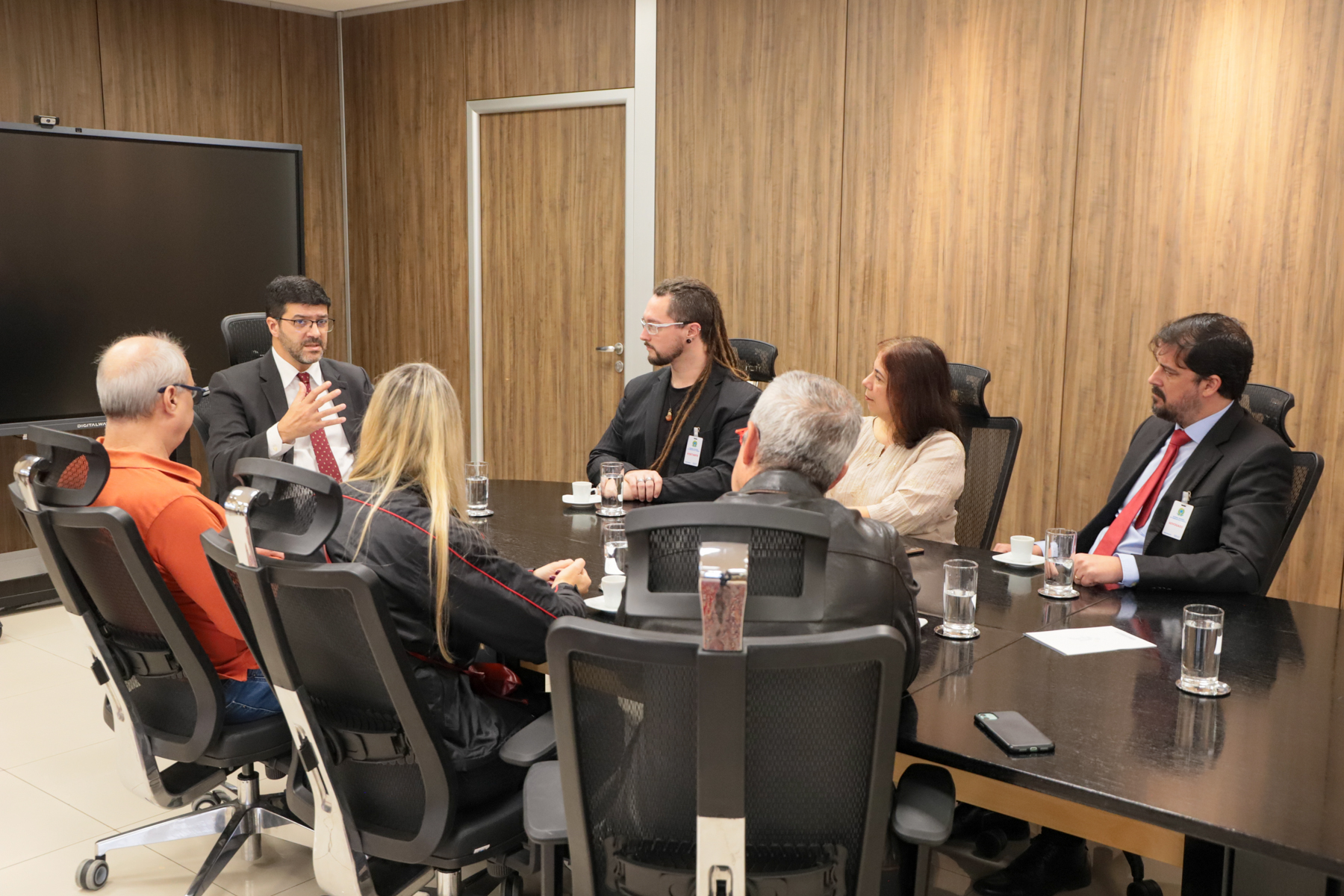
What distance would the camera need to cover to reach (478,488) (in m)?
3.42

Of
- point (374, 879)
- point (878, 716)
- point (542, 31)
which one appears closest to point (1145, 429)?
point (878, 716)

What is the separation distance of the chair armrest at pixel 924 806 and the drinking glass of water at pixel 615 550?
1.10 meters

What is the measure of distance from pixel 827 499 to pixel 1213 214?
3.22 metres

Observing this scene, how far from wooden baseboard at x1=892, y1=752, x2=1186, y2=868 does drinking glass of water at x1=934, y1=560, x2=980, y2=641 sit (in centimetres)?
39

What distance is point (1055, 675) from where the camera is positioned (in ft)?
6.98

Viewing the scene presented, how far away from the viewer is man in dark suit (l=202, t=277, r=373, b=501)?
381 cm

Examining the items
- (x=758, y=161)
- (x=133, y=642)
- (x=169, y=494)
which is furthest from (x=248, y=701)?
(x=758, y=161)

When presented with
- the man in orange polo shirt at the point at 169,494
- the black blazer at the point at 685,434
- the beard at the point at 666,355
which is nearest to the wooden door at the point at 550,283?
the black blazer at the point at 685,434

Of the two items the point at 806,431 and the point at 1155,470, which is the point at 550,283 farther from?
the point at 806,431

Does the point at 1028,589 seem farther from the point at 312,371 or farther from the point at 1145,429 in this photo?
the point at 312,371

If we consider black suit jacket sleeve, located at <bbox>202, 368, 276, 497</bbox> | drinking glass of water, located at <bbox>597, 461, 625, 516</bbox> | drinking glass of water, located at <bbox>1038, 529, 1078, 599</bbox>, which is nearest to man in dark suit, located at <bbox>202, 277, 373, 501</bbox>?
black suit jacket sleeve, located at <bbox>202, 368, 276, 497</bbox>

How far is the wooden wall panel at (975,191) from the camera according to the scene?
15.8 ft

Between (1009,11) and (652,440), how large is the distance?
248 centimetres

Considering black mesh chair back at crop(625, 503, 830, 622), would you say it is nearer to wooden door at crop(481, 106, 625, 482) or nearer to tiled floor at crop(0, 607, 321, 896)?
tiled floor at crop(0, 607, 321, 896)
